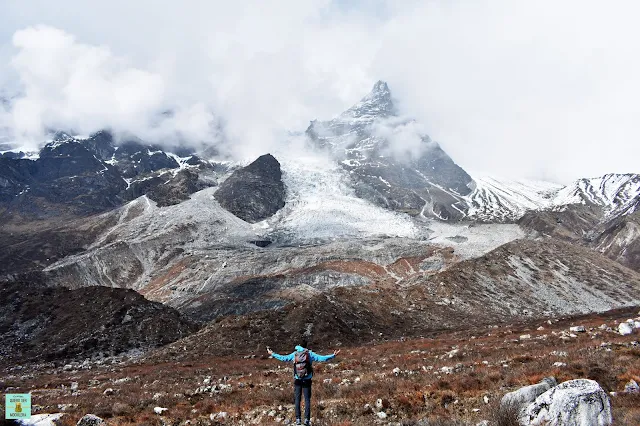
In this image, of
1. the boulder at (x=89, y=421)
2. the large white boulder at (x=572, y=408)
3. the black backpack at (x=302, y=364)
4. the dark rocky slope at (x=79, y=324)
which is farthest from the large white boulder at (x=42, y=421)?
the dark rocky slope at (x=79, y=324)

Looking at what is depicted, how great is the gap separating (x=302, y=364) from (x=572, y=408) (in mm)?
7277

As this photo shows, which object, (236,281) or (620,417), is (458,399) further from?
(236,281)

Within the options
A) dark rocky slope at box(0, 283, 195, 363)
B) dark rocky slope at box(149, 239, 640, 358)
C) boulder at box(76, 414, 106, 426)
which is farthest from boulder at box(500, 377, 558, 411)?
dark rocky slope at box(0, 283, 195, 363)

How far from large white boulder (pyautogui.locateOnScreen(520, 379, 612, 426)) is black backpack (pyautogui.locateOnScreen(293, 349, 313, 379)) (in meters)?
6.18

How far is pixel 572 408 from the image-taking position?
8609mm

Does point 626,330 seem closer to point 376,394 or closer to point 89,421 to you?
point 376,394

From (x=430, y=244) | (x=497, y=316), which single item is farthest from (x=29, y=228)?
(x=497, y=316)

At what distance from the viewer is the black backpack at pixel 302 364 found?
1307 cm

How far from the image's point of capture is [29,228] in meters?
196

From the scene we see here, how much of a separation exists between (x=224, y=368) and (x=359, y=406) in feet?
66.6

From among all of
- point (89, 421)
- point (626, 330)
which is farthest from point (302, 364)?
point (626, 330)

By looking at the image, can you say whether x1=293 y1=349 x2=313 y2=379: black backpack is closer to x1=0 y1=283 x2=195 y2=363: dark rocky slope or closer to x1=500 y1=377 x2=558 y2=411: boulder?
x1=500 y1=377 x2=558 y2=411: boulder

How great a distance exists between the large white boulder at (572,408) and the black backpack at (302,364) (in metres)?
6.18

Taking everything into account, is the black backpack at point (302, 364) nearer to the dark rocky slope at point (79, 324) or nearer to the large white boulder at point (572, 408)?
the large white boulder at point (572, 408)
